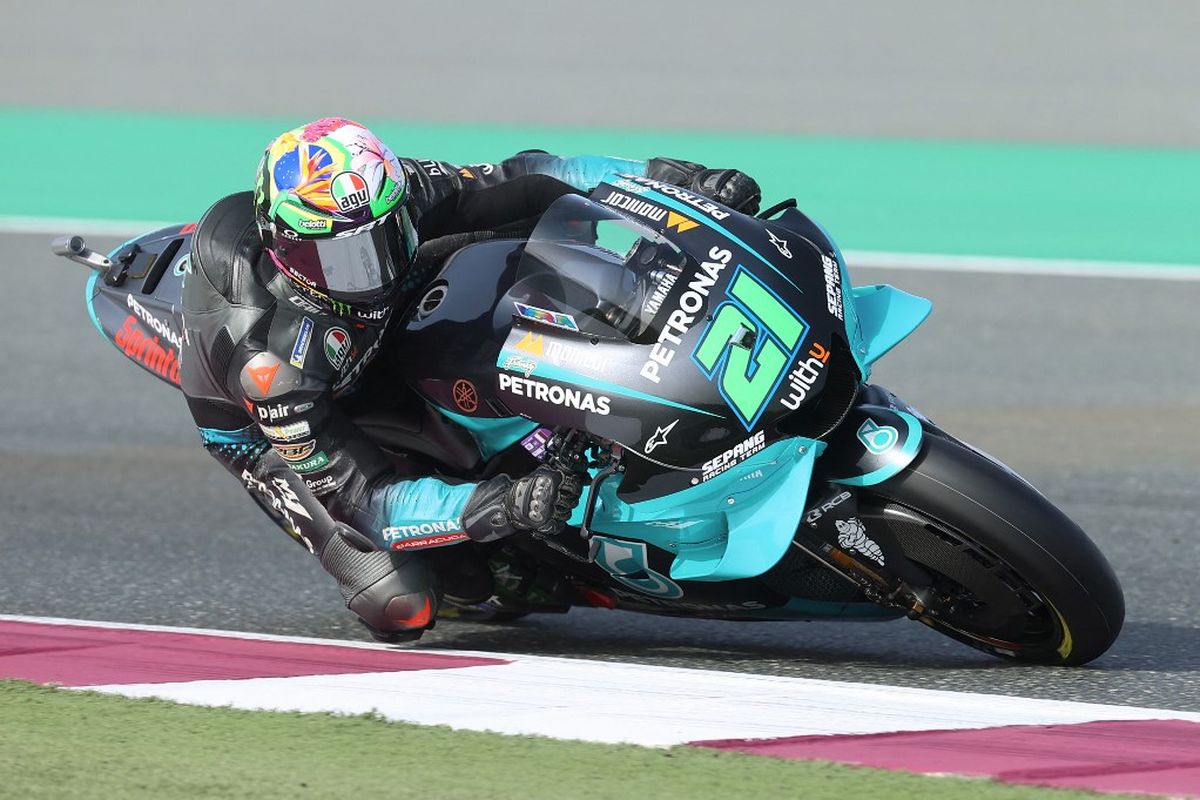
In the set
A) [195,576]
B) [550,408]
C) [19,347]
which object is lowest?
[19,347]

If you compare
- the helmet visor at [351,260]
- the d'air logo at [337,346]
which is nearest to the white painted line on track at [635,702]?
the d'air logo at [337,346]

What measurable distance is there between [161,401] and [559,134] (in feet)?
19.2

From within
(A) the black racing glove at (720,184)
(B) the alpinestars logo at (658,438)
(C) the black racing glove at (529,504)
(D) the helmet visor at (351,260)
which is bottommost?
(C) the black racing glove at (529,504)

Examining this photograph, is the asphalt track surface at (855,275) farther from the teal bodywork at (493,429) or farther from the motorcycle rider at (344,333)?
the teal bodywork at (493,429)

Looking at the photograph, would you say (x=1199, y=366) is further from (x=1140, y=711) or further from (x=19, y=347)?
(x=19, y=347)

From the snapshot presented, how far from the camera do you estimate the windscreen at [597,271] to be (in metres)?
4.18

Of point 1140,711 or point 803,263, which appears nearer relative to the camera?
point 1140,711

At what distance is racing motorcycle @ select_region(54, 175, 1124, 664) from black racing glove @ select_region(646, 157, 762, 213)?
93 mm

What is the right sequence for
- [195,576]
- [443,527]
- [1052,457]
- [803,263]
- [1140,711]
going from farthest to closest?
[1052,457]
[195,576]
[443,527]
[803,263]
[1140,711]

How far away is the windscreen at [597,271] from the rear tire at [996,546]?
0.68 meters

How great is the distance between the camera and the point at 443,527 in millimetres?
4586

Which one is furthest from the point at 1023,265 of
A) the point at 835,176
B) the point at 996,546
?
the point at 996,546

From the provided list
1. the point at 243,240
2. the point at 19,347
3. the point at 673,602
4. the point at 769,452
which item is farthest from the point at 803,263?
the point at 19,347

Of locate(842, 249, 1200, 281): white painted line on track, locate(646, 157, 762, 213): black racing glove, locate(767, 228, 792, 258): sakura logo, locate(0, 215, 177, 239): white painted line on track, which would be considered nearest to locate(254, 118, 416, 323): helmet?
locate(646, 157, 762, 213): black racing glove
